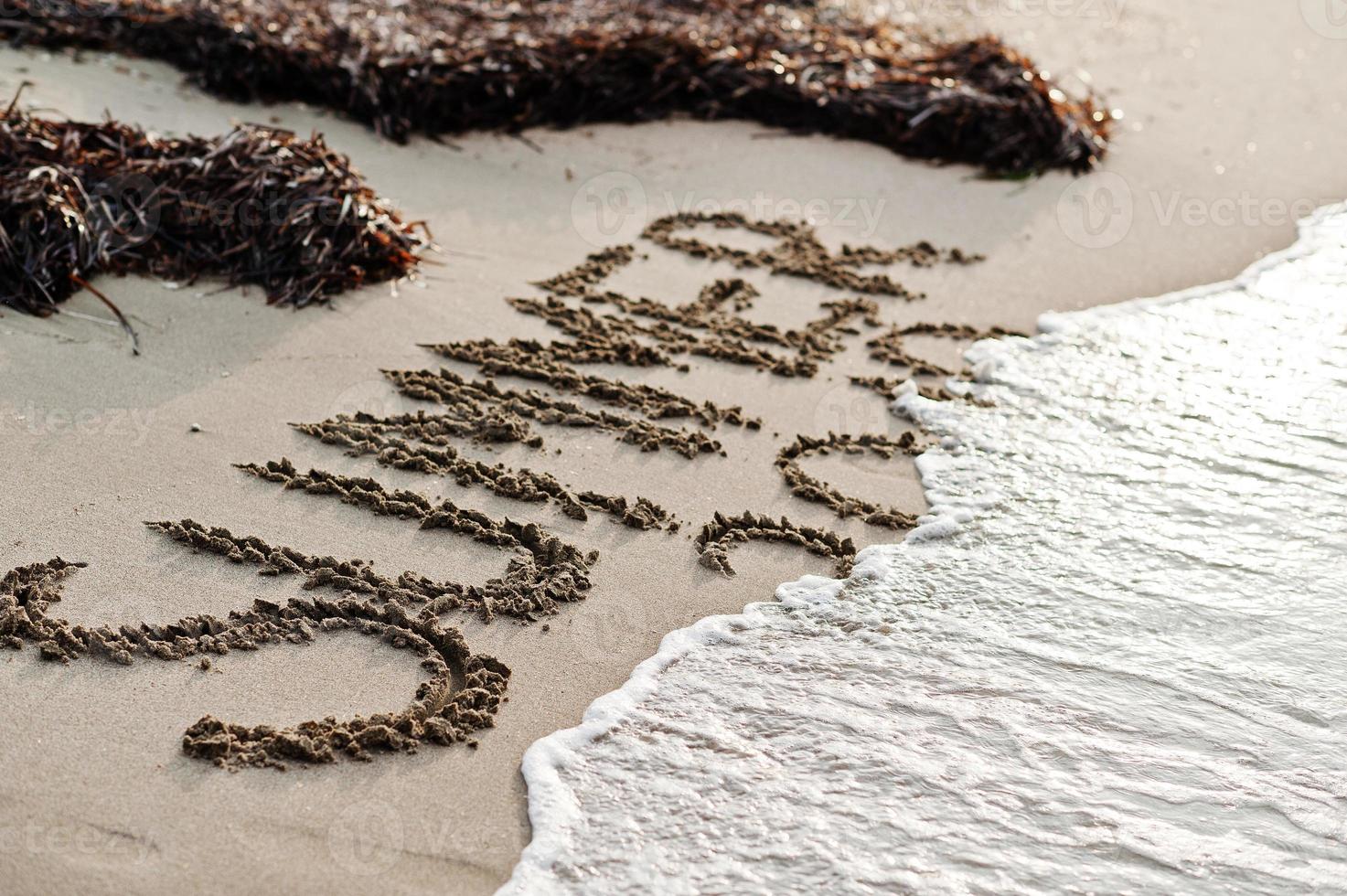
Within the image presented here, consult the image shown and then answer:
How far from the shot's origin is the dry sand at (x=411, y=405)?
2.18m

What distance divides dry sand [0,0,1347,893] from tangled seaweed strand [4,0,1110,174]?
19 centimetres

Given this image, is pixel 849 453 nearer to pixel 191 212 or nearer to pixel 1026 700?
pixel 1026 700

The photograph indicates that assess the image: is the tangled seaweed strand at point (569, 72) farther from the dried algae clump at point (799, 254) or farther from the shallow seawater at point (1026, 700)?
the shallow seawater at point (1026, 700)

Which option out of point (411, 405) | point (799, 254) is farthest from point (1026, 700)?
point (799, 254)

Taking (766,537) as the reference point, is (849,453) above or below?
above

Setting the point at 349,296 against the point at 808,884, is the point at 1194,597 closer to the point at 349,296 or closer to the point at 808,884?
the point at 808,884

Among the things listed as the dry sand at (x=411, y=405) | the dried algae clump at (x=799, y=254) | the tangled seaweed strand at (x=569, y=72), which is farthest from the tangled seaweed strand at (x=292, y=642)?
the tangled seaweed strand at (x=569, y=72)

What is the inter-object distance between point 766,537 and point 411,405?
3.64 feet

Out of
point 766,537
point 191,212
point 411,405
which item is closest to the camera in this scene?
point 766,537

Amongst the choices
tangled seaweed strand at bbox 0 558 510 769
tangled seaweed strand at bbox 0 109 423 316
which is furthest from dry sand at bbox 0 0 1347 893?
tangled seaweed strand at bbox 0 109 423 316

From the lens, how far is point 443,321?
12.9 feet

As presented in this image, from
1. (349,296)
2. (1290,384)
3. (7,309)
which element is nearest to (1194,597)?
(1290,384)

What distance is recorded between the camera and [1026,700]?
8.41 ft

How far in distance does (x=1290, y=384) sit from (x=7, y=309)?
154 inches
